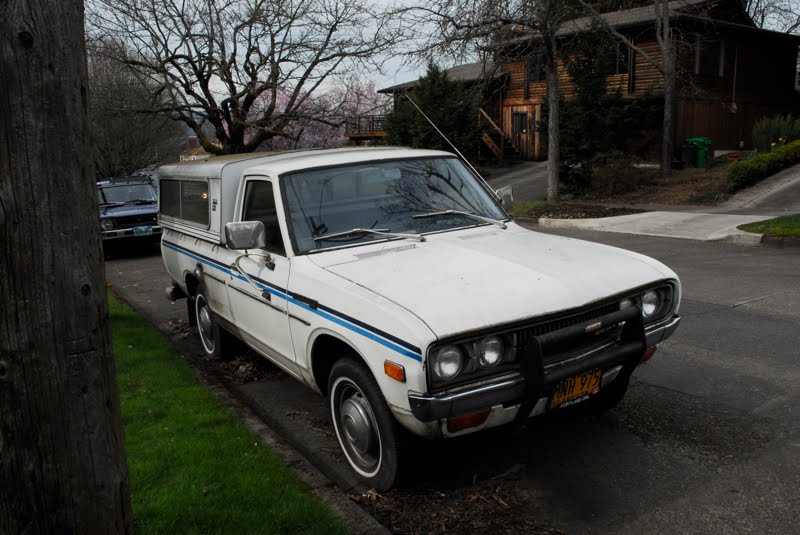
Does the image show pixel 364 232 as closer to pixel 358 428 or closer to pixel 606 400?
pixel 358 428

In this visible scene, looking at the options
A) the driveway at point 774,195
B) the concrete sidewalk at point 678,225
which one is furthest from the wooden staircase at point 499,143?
the concrete sidewalk at point 678,225

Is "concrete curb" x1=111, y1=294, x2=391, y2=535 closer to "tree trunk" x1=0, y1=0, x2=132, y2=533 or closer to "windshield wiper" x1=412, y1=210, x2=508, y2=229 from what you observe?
"tree trunk" x1=0, y1=0, x2=132, y2=533

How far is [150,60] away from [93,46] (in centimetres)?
199

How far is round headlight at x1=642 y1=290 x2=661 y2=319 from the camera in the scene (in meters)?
4.12

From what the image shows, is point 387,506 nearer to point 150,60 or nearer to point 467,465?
point 467,465

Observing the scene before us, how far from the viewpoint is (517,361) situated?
139 inches

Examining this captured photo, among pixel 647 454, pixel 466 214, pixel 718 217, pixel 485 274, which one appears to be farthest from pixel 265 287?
pixel 718 217

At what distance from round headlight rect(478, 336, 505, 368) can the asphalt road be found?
526 millimetres

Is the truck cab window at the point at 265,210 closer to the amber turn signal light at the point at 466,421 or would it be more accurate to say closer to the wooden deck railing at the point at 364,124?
the amber turn signal light at the point at 466,421

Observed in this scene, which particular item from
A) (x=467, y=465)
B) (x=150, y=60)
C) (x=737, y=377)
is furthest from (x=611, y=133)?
(x=467, y=465)

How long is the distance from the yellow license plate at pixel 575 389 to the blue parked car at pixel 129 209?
1253 cm

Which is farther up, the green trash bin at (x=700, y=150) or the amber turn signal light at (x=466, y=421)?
the green trash bin at (x=700, y=150)

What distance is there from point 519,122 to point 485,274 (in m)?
31.2

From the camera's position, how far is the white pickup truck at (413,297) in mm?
3367
